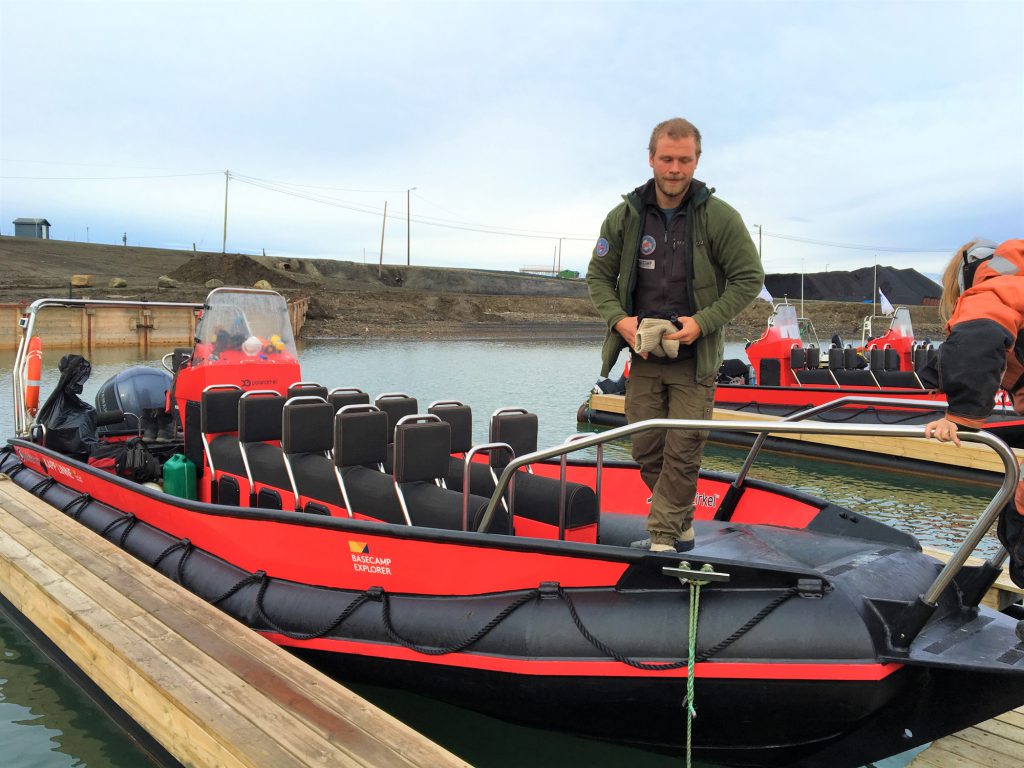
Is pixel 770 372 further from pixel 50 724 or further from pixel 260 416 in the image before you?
pixel 50 724

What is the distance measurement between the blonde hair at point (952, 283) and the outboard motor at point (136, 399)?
695 centimetres

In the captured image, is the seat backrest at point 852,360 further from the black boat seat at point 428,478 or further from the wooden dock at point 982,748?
the black boat seat at point 428,478

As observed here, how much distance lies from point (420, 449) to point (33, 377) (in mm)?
4866

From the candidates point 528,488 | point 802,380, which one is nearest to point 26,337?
point 528,488

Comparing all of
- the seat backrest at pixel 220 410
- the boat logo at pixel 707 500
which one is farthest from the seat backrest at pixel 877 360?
the seat backrest at pixel 220 410

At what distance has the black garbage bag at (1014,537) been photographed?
9.68 ft

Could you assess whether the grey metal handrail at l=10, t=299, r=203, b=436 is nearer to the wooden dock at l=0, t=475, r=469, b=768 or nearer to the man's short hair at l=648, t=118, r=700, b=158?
the wooden dock at l=0, t=475, r=469, b=768

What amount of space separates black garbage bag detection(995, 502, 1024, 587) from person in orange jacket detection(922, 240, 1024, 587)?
499mm

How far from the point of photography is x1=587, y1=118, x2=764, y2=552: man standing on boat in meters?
3.47

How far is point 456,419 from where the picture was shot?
5.76 meters

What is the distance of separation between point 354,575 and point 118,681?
1273mm

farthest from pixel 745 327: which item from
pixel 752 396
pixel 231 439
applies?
pixel 231 439

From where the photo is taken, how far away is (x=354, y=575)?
14.4ft

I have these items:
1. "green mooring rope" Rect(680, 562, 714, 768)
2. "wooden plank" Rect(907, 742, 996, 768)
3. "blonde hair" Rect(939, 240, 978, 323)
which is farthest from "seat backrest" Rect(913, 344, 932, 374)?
"green mooring rope" Rect(680, 562, 714, 768)
